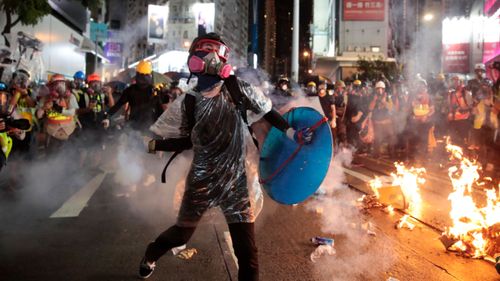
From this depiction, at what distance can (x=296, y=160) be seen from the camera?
333cm

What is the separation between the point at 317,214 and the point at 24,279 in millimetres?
3472

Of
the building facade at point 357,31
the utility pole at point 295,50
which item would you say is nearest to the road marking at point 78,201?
the utility pole at point 295,50

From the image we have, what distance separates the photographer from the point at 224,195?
295cm

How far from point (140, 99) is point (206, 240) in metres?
3.08

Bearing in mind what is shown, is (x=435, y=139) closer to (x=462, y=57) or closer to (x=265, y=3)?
(x=462, y=57)

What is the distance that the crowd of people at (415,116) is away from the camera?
29.3ft

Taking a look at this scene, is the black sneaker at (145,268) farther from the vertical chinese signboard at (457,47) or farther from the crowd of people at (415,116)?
the vertical chinese signboard at (457,47)

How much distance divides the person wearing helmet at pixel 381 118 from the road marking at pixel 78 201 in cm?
745

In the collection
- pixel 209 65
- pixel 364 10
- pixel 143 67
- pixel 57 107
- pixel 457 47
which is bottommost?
pixel 57 107

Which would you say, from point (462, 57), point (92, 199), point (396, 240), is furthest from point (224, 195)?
point (462, 57)

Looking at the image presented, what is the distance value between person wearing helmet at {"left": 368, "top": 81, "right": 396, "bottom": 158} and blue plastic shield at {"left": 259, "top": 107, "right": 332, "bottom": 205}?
8.70m

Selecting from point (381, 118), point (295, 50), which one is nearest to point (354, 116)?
point (381, 118)

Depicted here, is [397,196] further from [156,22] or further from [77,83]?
[156,22]

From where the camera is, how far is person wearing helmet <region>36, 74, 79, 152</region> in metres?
8.23
